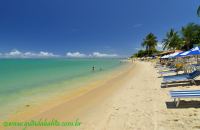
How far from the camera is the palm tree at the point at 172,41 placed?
55531mm

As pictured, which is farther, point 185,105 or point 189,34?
point 189,34

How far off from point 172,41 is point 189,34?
4325 millimetres

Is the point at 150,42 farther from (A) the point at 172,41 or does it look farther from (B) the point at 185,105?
(B) the point at 185,105

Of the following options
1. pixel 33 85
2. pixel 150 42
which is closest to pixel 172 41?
pixel 150 42

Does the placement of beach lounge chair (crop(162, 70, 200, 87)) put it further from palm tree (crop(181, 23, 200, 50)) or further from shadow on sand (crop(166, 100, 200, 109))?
palm tree (crop(181, 23, 200, 50))

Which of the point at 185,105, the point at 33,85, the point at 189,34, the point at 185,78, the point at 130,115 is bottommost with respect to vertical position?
the point at 33,85

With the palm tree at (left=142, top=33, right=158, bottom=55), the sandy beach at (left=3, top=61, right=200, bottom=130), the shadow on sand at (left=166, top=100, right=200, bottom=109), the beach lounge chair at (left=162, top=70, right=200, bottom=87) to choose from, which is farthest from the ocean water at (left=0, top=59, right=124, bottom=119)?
the palm tree at (left=142, top=33, right=158, bottom=55)

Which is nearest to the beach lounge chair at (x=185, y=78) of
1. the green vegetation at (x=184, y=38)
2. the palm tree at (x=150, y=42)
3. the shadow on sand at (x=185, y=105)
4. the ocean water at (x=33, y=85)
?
the shadow on sand at (x=185, y=105)

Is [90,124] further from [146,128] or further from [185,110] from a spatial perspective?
[185,110]

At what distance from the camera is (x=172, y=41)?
185 feet

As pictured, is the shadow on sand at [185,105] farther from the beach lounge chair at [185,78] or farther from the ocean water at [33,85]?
the ocean water at [33,85]

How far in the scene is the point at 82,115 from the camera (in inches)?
269

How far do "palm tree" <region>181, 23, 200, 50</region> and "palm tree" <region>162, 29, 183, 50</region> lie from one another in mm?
1532

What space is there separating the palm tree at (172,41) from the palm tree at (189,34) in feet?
5.03
